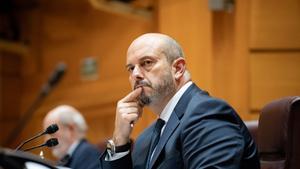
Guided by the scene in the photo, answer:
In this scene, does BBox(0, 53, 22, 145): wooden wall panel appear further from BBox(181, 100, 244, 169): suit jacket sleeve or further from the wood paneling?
BBox(181, 100, 244, 169): suit jacket sleeve

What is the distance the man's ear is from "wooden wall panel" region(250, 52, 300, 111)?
61.2 inches

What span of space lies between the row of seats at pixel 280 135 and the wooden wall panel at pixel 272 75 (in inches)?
59.1

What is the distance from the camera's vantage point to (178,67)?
7.68 ft

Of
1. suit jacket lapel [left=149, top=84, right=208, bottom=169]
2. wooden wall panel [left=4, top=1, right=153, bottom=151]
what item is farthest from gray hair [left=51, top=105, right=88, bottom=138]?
suit jacket lapel [left=149, top=84, right=208, bottom=169]

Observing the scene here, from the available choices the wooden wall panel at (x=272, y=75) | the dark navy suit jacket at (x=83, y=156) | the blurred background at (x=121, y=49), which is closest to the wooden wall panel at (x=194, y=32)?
the blurred background at (x=121, y=49)

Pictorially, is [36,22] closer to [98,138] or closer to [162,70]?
[98,138]

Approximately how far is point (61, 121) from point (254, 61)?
4.51 feet

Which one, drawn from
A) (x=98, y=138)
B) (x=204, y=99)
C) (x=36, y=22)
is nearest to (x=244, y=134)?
(x=204, y=99)

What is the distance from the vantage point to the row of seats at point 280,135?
2141 millimetres

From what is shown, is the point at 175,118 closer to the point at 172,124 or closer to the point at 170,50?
the point at 172,124

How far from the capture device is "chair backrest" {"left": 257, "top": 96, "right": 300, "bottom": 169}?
2.14 metres

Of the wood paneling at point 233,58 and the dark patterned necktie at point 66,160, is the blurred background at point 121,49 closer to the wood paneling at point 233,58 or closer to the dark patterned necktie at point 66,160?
the wood paneling at point 233,58

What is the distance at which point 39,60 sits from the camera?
19.2 ft

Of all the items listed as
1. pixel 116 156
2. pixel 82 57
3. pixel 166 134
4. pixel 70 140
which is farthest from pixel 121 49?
pixel 166 134
